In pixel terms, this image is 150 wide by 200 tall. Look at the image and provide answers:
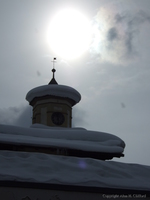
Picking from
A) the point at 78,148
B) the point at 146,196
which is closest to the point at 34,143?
the point at 78,148

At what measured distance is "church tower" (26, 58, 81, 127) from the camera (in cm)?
1599

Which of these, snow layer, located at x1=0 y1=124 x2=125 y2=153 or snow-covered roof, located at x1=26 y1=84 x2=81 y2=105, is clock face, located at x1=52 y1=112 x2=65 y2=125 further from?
snow layer, located at x1=0 y1=124 x2=125 y2=153

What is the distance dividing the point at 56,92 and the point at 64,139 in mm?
4019

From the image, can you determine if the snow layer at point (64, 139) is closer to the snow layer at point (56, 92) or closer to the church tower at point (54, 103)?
the church tower at point (54, 103)

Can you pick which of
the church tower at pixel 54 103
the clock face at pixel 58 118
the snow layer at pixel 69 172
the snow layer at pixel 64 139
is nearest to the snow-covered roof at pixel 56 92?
the church tower at pixel 54 103

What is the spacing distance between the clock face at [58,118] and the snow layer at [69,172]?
6427mm

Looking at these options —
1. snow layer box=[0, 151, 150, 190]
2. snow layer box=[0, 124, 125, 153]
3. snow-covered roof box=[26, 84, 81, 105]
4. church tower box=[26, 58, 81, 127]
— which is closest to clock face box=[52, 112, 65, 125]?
church tower box=[26, 58, 81, 127]

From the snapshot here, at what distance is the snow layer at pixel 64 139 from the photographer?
11.7 metres

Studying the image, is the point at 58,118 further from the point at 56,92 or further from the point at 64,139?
the point at 64,139

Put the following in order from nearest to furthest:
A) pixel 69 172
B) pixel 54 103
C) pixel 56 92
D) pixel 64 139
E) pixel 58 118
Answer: pixel 69 172
pixel 64 139
pixel 58 118
pixel 56 92
pixel 54 103

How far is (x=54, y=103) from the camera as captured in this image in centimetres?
1625

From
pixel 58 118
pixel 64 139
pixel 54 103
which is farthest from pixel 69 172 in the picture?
pixel 54 103

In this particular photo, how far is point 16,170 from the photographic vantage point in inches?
303

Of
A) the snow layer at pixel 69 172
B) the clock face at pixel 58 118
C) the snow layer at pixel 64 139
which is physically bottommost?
the snow layer at pixel 69 172
